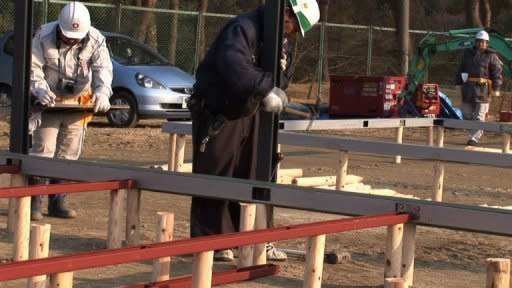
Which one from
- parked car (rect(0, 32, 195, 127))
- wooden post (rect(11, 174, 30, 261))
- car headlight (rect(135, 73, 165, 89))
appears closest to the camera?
wooden post (rect(11, 174, 30, 261))

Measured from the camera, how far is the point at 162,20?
3212 cm

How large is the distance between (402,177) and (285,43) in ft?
25.3

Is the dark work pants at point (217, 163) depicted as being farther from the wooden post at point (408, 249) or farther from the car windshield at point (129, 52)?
the car windshield at point (129, 52)

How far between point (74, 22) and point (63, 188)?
8.95ft

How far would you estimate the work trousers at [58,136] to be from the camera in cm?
1162

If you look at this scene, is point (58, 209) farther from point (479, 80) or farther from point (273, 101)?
point (479, 80)

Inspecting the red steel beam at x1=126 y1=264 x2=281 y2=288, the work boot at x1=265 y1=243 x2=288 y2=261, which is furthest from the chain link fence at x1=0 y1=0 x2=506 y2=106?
the red steel beam at x1=126 y1=264 x2=281 y2=288

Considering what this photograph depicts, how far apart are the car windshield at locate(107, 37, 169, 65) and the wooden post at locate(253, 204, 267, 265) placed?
595 inches

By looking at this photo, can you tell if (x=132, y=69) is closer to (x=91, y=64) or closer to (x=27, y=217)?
(x=91, y=64)

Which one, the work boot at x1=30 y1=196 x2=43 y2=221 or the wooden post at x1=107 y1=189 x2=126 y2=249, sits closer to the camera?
the wooden post at x1=107 y1=189 x2=126 y2=249

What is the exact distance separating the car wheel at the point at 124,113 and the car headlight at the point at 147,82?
1.07ft

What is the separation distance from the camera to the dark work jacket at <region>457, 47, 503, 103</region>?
24.2 m

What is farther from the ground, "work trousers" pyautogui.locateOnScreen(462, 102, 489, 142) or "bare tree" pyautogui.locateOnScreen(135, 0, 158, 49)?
"bare tree" pyautogui.locateOnScreen(135, 0, 158, 49)

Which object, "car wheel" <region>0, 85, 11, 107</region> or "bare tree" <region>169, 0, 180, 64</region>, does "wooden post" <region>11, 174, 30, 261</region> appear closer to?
"car wheel" <region>0, 85, 11, 107</region>
